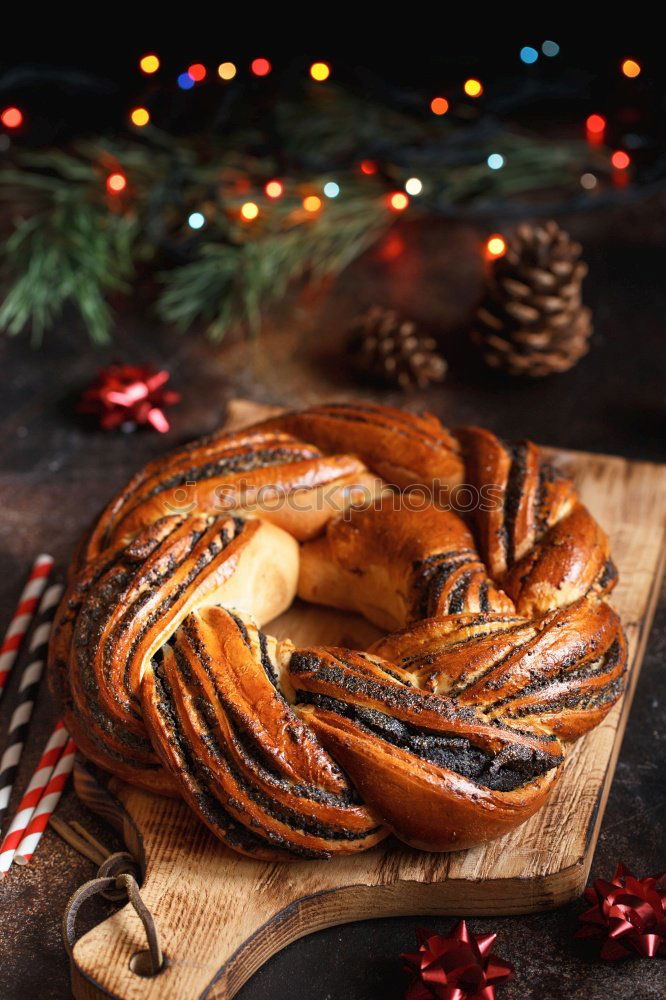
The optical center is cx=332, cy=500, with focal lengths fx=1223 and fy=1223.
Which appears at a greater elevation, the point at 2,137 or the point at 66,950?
the point at 2,137

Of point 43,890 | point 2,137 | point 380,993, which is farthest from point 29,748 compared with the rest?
point 2,137

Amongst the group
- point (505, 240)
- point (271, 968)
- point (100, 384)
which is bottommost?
point (271, 968)

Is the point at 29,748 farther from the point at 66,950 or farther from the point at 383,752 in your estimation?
the point at 383,752

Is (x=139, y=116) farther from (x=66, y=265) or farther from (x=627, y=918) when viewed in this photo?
(x=627, y=918)

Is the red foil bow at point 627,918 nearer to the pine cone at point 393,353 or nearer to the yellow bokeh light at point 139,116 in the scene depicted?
the pine cone at point 393,353

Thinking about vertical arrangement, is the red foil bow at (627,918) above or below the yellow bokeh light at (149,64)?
below

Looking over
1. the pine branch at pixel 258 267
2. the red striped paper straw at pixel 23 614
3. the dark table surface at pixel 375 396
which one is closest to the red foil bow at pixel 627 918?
the dark table surface at pixel 375 396
